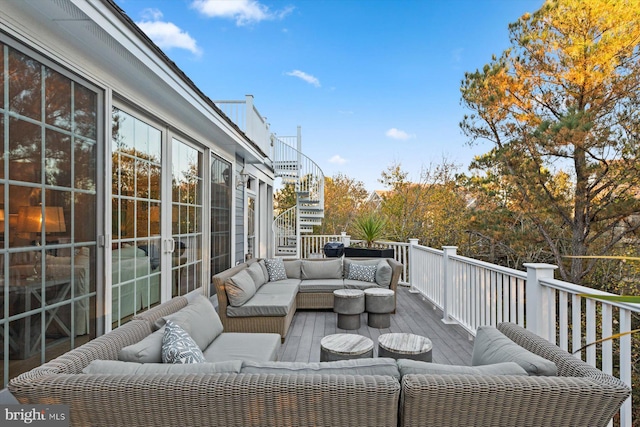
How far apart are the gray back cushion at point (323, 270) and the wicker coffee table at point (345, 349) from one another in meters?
2.86

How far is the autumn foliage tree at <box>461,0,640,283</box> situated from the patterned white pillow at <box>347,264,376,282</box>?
5686 mm

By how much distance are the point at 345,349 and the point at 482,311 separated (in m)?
1.95

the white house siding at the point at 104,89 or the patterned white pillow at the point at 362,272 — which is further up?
the white house siding at the point at 104,89

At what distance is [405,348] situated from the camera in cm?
232

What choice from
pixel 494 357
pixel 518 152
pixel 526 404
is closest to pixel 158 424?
pixel 526 404

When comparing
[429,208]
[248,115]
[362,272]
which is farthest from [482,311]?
[429,208]

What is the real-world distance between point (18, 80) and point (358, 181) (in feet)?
45.3

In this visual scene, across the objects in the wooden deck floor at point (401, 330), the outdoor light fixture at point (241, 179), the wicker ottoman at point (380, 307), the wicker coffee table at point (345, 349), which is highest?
the outdoor light fixture at point (241, 179)

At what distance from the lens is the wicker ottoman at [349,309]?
4184 millimetres

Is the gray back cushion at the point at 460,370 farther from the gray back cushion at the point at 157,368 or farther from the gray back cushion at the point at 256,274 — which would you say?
the gray back cushion at the point at 256,274

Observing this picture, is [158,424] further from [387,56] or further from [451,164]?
[451,164]

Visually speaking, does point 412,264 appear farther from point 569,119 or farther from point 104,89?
point 104,89

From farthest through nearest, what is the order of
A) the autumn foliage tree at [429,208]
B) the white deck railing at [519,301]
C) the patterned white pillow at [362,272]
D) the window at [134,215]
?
the autumn foliage tree at [429,208] < the patterned white pillow at [362,272] < the window at [134,215] < the white deck railing at [519,301]

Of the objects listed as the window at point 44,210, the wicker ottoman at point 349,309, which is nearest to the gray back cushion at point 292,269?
the wicker ottoman at point 349,309
